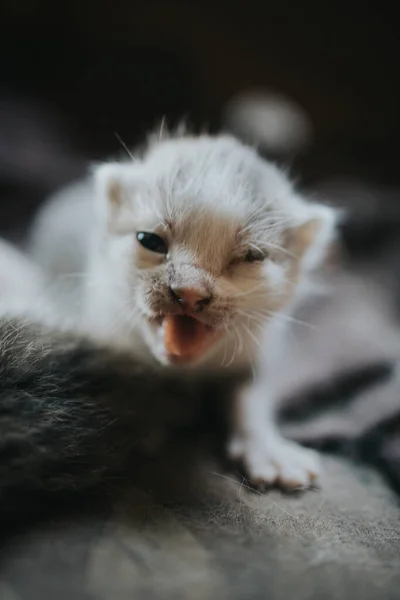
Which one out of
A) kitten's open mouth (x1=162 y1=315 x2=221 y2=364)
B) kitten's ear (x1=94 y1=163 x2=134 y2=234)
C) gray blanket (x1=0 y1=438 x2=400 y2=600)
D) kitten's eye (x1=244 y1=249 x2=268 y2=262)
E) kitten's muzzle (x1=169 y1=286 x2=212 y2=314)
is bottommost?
gray blanket (x1=0 y1=438 x2=400 y2=600)

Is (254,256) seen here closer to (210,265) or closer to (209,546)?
(210,265)

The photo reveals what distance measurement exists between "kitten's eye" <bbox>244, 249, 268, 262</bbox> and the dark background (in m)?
0.52

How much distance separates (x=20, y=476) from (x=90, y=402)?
14 centimetres

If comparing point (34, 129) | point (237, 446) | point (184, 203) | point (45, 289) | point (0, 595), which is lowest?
point (0, 595)

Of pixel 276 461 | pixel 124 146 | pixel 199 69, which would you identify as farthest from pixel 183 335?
pixel 199 69

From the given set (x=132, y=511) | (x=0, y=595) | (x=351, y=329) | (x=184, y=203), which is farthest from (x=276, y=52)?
(x=0, y=595)

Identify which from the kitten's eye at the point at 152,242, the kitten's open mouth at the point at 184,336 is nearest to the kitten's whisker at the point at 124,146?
the kitten's eye at the point at 152,242

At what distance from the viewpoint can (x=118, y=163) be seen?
118 centimetres

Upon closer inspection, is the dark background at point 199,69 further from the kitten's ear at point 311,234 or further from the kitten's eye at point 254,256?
the kitten's eye at point 254,256

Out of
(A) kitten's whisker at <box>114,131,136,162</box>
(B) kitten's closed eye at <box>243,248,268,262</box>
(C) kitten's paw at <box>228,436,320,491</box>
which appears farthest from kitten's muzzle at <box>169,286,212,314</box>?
(A) kitten's whisker at <box>114,131,136,162</box>

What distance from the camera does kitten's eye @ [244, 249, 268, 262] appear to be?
945 millimetres

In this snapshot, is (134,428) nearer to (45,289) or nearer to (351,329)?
(45,289)

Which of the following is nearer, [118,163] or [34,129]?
[118,163]

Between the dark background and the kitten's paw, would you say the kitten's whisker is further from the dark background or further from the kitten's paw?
the kitten's paw
